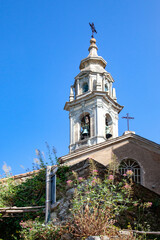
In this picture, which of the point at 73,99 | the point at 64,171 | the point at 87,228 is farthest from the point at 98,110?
the point at 87,228

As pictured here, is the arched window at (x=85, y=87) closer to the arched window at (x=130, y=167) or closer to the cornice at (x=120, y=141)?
the cornice at (x=120, y=141)

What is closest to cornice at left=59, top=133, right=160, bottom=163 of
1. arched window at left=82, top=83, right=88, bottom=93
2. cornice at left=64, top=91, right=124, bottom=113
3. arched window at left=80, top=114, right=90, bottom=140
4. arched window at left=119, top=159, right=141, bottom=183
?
arched window at left=119, top=159, right=141, bottom=183

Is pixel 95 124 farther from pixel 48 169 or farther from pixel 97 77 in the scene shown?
pixel 48 169

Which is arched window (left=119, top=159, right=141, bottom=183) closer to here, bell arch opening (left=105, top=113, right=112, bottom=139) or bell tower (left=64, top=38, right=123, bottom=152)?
bell tower (left=64, top=38, right=123, bottom=152)

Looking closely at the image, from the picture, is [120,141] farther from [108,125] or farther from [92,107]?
[108,125]

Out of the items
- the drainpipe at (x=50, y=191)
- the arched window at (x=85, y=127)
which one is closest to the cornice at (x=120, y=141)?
the drainpipe at (x=50, y=191)

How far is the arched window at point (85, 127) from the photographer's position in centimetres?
2524

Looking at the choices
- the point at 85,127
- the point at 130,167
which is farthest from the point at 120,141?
the point at 85,127

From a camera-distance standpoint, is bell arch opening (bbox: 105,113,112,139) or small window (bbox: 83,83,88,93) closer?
bell arch opening (bbox: 105,113,112,139)

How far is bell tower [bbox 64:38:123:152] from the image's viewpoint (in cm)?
2519

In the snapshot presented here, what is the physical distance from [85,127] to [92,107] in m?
1.56

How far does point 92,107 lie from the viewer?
25.9 metres

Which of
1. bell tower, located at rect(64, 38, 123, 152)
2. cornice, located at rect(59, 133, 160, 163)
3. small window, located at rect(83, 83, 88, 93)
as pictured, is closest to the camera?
cornice, located at rect(59, 133, 160, 163)

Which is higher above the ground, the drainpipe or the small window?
the small window
